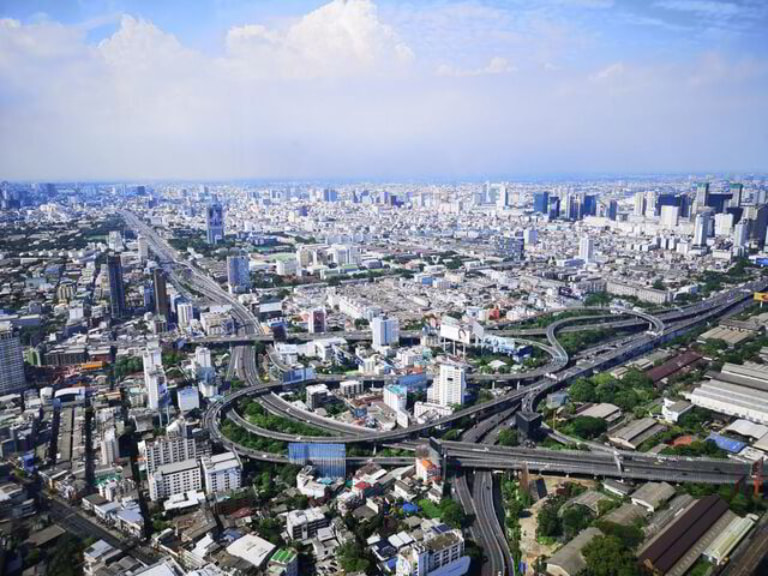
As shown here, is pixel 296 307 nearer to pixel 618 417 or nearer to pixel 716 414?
pixel 618 417

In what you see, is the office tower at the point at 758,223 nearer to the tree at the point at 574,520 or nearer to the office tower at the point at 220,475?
the tree at the point at 574,520

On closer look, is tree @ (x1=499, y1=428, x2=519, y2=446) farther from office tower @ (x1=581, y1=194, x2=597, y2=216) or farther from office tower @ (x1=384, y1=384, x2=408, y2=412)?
office tower @ (x1=581, y1=194, x2=597, y2=216)

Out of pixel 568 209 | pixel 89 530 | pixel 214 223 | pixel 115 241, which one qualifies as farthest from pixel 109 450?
pixel 568 209

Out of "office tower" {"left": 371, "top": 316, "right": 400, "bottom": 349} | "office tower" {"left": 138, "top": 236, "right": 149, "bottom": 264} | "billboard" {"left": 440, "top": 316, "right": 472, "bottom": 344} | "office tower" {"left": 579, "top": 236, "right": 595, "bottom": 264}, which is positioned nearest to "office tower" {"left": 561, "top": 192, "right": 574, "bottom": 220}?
"office tower" {"left": 579, "top": 236, "right": 595, "bottom": 264}

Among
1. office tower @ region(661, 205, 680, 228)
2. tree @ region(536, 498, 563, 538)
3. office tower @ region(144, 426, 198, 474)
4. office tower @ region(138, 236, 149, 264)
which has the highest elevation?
office tower @ region(661, 205, 680, 228)

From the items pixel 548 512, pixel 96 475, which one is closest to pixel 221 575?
pixel 96 475

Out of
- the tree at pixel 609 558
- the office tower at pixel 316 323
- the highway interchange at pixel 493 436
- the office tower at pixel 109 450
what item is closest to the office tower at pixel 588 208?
the highway interchange at pixel 493 436
